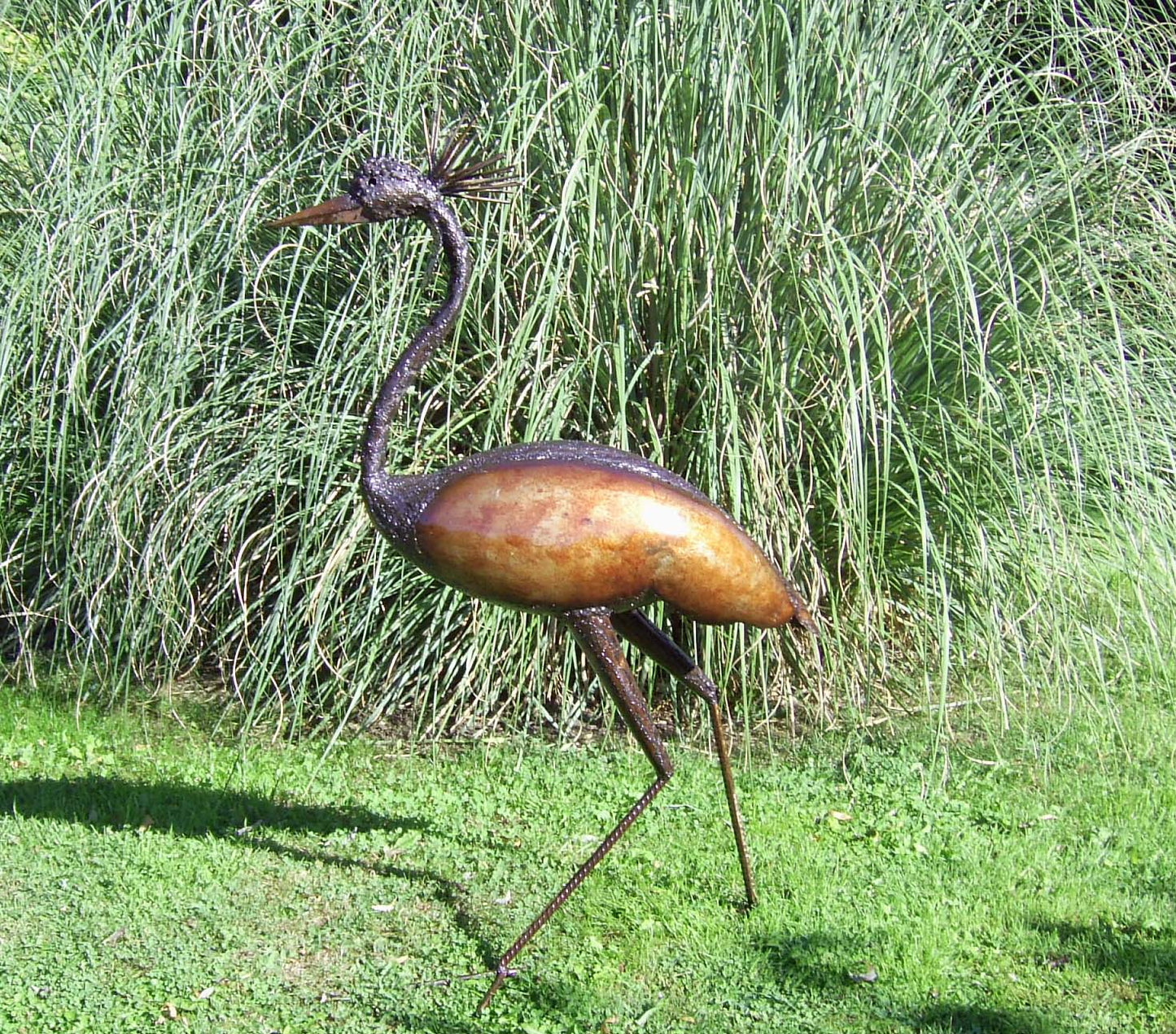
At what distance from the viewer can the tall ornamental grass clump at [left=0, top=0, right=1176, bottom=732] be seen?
3646 millimetres

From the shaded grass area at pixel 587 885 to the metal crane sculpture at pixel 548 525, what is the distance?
0.33 m

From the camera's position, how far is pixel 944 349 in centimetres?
391

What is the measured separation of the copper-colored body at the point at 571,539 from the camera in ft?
8.26

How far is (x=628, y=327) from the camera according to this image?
3.77 metres

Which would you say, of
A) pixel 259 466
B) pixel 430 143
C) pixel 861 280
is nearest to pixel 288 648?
pixel 259 466

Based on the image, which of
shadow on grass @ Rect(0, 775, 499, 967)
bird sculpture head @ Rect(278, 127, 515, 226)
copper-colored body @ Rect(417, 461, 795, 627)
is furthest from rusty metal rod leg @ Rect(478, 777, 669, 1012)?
bird sculpture head @ Rect(278, 127, 515, 226)

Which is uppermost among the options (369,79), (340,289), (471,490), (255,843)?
(369,79)

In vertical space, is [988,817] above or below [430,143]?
below

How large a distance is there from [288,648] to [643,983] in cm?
149

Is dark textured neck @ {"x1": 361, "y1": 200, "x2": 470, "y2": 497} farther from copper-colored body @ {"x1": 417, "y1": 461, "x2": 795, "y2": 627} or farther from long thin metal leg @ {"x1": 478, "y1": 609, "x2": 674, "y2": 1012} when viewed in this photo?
long thin metal leg @ {"x1": 478, "y1": 609, "x2": 674, "y2": 1012}

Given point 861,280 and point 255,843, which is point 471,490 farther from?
point 861,280

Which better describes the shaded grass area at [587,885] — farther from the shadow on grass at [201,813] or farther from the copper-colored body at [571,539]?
the copper-colored body at [571,539]

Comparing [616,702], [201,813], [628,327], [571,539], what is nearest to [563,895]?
[616,702]

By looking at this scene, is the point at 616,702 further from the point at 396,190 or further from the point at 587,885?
the point at 396,190
